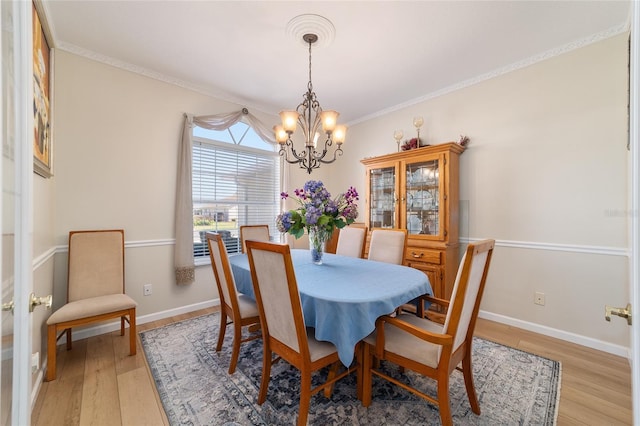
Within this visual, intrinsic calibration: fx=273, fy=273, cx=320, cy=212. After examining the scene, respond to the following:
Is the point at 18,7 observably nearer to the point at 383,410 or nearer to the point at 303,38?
the point at 303,38

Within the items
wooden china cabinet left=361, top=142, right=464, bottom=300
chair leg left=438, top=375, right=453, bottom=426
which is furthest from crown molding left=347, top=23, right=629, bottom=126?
chair leg left=438, top=375, right=453, bottom=426

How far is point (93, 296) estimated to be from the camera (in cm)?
237

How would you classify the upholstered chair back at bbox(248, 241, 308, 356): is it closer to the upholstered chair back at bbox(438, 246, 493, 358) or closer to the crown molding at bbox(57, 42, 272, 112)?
the upholstered chair back at bbox(438, 246, 493, 358)

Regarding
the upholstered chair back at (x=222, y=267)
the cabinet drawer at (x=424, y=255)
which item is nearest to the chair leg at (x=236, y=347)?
the upholstered chair back at (x=222, y=267)

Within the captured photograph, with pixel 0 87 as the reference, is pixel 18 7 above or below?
above

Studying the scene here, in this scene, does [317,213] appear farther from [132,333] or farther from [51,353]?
[51,353]

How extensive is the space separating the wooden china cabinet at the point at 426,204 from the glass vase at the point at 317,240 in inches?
44.3

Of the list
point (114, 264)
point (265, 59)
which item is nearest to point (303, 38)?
point (265, 59)

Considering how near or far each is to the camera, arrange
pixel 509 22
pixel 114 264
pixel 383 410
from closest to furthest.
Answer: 1. pixel 383 410
2. pixel 509 22
3. pixel 114 264

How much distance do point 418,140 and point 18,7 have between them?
3.28 m

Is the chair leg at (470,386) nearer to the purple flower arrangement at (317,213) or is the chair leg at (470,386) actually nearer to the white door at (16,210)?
the purple flower arrangement at (317,213)

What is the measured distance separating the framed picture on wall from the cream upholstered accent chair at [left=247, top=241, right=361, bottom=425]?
162 cm

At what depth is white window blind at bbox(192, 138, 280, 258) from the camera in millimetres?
3371

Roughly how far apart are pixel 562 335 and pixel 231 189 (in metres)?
3.87
